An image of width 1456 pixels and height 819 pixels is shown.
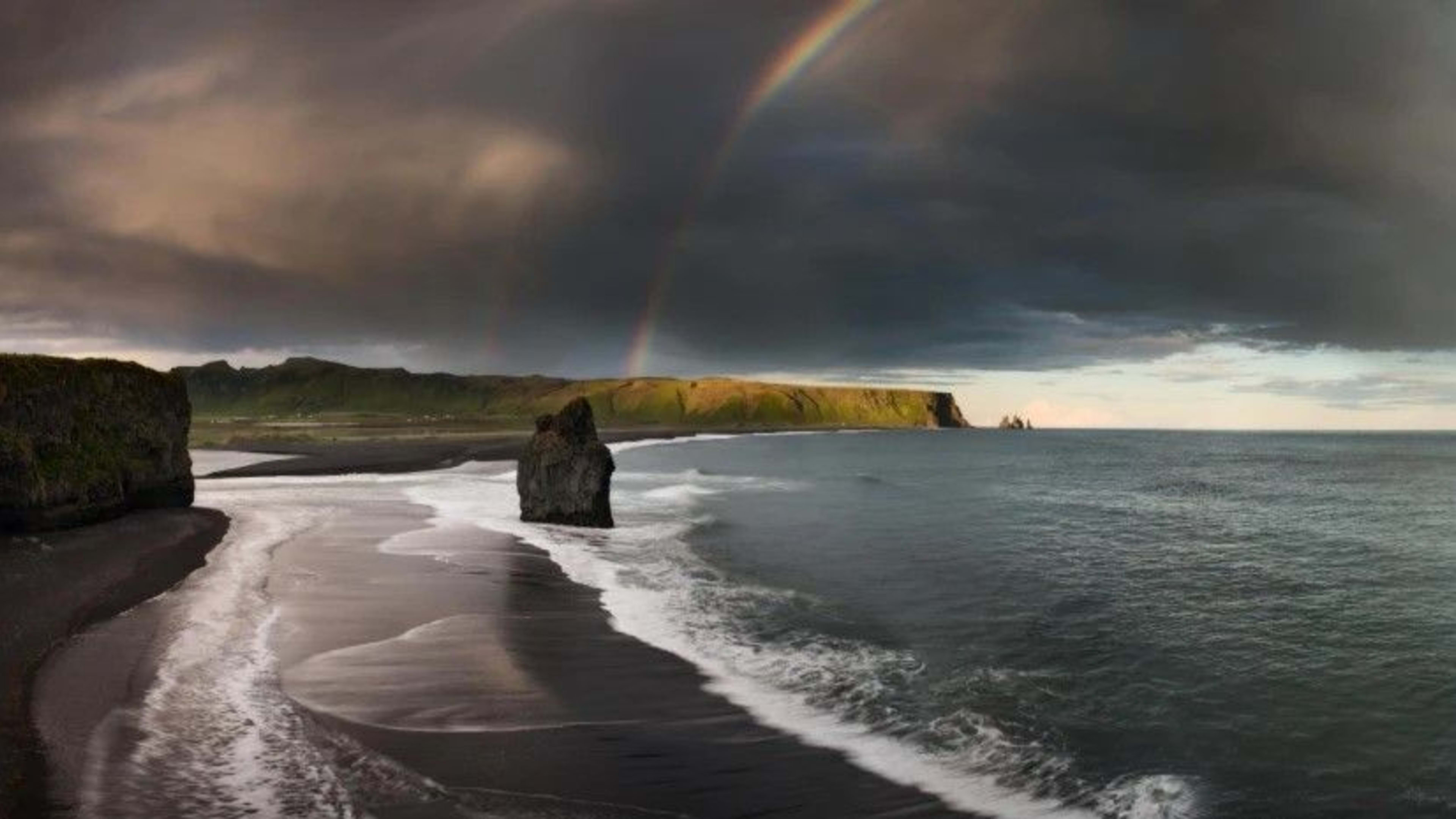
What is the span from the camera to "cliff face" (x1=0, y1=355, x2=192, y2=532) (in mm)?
31547

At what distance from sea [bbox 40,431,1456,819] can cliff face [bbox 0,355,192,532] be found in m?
A: 3.90

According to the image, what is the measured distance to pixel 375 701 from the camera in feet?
44.2

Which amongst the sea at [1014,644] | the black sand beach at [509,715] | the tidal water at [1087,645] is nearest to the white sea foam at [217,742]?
the sea at [1014,644]

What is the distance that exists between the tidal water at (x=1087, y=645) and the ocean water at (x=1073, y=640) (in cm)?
7

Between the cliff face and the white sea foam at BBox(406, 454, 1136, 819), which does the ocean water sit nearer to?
the white sea foam at BBox(406, 454, 1136, 819)

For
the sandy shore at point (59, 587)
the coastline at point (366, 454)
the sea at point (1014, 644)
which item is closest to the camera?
the sandy shore at point (59, 587)

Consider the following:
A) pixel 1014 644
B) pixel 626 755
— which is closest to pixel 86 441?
pixel 626 755

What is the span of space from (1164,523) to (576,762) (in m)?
46.0

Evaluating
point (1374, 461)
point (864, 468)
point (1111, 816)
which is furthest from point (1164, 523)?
point (1374, 461)

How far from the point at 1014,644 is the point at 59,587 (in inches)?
828

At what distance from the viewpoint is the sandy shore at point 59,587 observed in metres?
10.3

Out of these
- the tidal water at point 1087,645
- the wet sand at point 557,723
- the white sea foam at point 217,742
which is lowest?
the tidal water at point 1087,645

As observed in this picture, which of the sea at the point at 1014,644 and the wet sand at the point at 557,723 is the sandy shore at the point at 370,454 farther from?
the wet sand at the point at 557,723

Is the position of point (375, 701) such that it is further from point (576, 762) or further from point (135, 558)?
point (135, 558)
